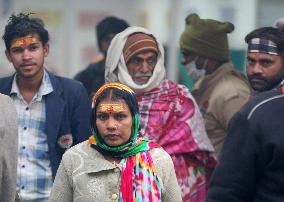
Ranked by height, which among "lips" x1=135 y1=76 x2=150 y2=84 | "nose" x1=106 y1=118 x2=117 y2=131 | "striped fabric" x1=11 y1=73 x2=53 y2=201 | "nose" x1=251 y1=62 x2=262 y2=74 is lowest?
"striped fabric" x1=11 y1=73 x2=53 y2=201

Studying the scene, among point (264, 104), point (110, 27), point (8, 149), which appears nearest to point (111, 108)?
point (8, 149)

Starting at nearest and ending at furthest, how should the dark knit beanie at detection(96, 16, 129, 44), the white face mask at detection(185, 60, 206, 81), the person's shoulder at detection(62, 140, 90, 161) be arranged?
the person's shoulder at detection(62, 140, 90, 161) < the white face mask at detection(185, 60, 206, 81) < the dark knit beanie at detection(96, 16, 129, 44)

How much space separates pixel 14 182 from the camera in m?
5.71

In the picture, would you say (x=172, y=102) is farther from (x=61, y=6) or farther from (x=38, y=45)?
(x=61, y=6)

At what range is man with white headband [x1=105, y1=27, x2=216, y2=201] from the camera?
6.86 metres

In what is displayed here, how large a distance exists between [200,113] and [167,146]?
41 centimetres

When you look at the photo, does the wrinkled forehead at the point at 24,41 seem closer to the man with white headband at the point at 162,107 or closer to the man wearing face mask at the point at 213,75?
the man with white headband at the point at 162,107

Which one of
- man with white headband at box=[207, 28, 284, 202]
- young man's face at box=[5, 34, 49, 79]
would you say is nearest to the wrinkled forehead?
young man's face at box=[5, 34, 49, 79]

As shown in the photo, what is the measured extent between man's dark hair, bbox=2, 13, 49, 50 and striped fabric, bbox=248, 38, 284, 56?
4.11 feet

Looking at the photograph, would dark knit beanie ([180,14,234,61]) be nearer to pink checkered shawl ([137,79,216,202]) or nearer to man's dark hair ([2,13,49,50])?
pink checkered shawl ([137,79,216,202])

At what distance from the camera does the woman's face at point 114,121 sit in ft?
17.8

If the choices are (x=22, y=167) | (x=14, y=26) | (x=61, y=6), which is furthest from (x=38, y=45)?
(x=61, y=6)

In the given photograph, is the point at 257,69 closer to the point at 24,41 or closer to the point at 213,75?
the point at 213,75

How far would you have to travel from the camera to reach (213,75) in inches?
297
